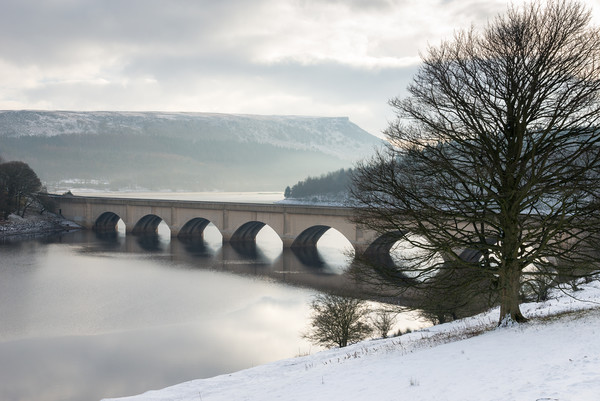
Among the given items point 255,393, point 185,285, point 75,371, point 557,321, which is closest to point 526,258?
point 557,321

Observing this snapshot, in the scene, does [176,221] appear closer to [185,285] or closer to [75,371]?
[185,285]

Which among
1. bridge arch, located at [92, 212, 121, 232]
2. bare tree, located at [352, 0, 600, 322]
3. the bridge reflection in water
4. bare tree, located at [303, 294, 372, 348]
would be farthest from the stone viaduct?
bare tree, located at [352, 0, 600, 322]

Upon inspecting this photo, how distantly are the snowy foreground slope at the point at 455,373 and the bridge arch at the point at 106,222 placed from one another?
284 ft

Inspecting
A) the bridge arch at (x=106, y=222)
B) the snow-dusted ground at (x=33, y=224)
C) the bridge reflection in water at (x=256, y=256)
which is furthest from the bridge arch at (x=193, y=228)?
the snow-dusted ground at (x=33, y=224)

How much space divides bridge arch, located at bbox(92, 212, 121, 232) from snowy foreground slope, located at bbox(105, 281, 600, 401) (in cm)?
8643

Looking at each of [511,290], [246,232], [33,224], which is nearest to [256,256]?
[246,232]

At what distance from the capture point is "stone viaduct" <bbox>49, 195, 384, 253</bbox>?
188 feet

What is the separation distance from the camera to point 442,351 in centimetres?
1338

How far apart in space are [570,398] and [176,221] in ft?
253

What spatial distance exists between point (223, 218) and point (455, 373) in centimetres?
6359

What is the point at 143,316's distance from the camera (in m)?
32.8

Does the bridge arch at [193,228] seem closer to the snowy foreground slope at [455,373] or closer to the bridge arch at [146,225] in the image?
the bridge arch at [146,225]

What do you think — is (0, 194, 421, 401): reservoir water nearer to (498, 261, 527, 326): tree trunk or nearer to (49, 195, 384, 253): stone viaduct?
(49, 195, 384, 253): stone viaduct

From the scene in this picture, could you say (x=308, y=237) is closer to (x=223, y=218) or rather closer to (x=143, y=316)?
(x=223, y=218)
